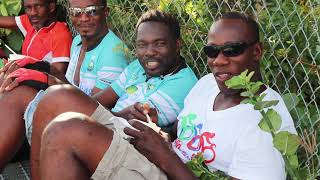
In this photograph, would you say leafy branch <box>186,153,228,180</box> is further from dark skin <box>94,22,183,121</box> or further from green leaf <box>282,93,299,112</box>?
dark skin <box>94,22,183,121</box>

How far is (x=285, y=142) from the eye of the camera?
78.3 inches

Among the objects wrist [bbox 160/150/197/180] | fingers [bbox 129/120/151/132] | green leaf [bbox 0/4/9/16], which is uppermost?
green leaf [bbox 0/4/9/16]

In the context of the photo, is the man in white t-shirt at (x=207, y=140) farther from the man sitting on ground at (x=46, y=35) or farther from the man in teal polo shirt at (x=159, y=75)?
the man sitting on ground at (x=46, y=35)

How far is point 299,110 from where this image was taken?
2.56 metres

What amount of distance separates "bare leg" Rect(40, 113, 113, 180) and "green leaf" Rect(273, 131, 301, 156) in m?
0.64

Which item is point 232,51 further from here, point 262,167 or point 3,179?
point 3,179

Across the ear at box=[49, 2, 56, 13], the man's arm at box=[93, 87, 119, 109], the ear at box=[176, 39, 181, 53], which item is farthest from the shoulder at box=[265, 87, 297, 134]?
the ear at box=[49, 2, 56, 13]

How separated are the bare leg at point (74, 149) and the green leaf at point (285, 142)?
64 cm

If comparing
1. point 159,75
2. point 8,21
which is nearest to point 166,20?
point 159,75

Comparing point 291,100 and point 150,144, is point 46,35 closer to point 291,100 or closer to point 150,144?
point 150,144

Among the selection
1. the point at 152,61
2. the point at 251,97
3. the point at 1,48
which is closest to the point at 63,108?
the point at 152,61

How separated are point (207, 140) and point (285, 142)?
47cm

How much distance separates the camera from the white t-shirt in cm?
211

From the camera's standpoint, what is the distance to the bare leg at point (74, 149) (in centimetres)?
214
